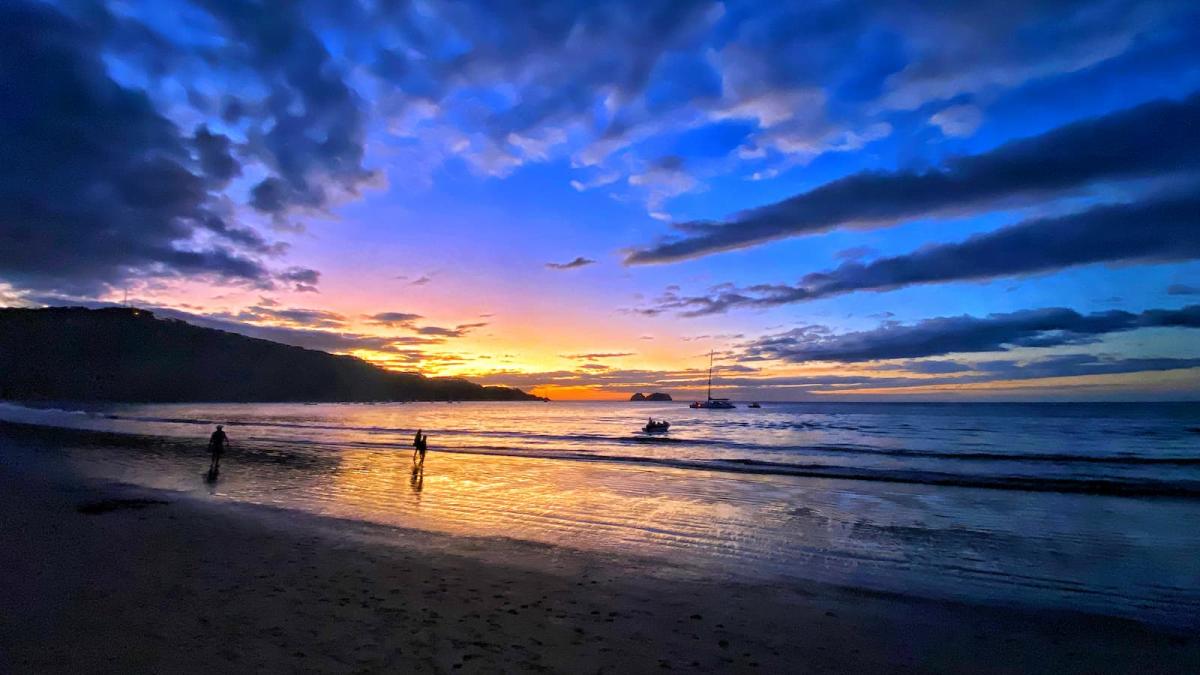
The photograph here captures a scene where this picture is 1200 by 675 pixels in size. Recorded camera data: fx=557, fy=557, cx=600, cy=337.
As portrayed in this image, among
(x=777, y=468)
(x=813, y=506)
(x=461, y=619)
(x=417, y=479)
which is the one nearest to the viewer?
(x=461, y=619)

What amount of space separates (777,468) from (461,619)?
25.0 meters

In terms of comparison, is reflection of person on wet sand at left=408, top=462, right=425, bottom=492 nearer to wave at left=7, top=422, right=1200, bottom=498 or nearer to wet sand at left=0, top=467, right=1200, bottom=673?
wave at left=7, top=422, right=1200, bottom=498

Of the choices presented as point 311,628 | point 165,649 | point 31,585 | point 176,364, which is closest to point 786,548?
point 311,628

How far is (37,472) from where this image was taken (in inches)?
819

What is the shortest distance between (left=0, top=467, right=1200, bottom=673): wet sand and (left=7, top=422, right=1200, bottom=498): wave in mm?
18487

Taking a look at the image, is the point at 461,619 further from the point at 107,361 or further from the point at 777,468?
the point at 107,361

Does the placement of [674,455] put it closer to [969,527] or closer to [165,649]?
[969,527]

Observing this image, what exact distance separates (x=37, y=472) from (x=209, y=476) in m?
5.93

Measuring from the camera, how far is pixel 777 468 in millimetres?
29531

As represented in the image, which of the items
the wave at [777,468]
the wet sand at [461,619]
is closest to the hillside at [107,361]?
the wave at [777,468]

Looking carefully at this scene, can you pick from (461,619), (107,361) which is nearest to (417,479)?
(461,619)

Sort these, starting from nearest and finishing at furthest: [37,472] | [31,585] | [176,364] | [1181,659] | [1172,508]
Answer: [1181,659], [31,585], [1172,508], [37,472], [176,364]

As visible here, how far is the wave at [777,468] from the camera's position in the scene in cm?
2319

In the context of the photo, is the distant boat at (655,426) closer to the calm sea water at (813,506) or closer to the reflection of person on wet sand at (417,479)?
the calm sea water at (813,506)
